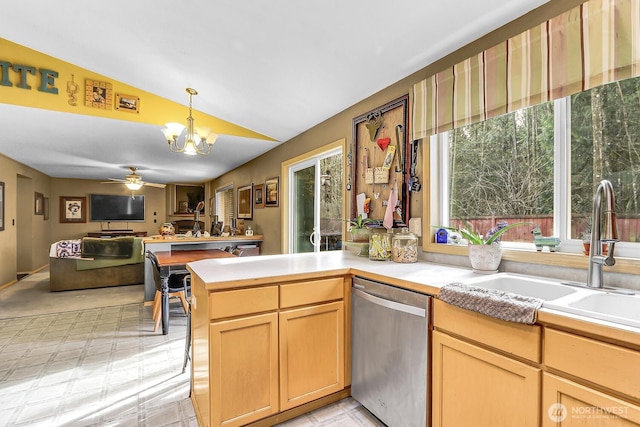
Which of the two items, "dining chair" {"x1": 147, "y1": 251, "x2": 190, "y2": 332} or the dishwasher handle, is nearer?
the dishwasher handle

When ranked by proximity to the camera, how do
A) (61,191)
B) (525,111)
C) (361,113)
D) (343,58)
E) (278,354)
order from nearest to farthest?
(278,354), (525,111), (343,58), (361,113), (61,191)

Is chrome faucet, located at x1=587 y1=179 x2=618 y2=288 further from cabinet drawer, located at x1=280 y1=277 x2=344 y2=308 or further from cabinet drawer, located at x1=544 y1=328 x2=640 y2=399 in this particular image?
cabinet drawer, located at x1=280 y1=277 x2=344 y2=308

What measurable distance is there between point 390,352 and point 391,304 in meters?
0.26

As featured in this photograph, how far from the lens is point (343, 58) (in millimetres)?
2152

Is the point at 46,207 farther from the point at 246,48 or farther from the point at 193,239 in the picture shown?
the point at 246,48

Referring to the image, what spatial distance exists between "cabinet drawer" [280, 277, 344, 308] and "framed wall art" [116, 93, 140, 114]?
2.94 meters

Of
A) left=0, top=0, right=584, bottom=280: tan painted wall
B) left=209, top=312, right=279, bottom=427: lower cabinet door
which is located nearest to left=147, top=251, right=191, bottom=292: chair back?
left=0, top=0, right=584, bottom=280: tan painted wall

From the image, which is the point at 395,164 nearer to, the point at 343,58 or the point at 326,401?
the point at 343,58

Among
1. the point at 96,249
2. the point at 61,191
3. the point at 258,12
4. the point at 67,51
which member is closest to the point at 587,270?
the point at 258,12

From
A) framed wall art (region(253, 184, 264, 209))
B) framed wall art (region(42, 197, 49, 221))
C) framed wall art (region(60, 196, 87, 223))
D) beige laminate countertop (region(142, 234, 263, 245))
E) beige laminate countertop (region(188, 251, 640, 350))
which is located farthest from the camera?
framed wall art (region(60, 196, 87, 223))

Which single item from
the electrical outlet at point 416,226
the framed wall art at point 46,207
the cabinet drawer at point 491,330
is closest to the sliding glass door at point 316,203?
the electrical outlet at point 416,226

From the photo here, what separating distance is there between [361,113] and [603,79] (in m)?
1.68

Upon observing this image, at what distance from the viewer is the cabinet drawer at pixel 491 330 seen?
1.03m

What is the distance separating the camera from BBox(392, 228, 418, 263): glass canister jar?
2051mm
